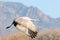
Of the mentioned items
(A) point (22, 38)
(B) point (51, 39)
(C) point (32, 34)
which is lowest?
(A) point (22, 38)

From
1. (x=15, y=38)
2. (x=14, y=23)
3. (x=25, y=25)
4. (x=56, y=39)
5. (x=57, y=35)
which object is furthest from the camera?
(x=15, y=38)

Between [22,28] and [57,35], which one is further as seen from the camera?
[57,35]

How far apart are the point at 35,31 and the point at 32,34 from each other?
0.34 ft

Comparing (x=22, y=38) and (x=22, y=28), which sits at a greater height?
Answer: (x=22, y=28)

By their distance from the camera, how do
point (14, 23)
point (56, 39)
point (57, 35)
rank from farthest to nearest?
point (57, 35) < point (56, 39) < point (14, 23)

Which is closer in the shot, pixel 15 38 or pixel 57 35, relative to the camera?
pixel 57 35

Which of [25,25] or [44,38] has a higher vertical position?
[25,25]

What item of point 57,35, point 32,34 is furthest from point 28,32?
point 57,35

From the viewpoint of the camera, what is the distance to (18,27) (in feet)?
10.5

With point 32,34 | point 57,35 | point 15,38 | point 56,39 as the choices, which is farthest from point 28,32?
point 15,38

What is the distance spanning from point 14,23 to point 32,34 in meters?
0.29

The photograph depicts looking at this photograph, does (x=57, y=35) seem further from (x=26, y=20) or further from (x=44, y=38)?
(x=26, y=20)

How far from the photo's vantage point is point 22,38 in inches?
1246

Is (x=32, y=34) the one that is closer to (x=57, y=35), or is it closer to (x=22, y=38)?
(x=57, y=35)
